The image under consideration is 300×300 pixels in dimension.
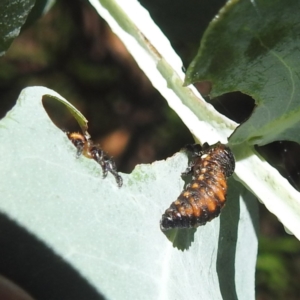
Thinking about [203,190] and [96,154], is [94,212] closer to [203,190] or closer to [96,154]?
[96,154]

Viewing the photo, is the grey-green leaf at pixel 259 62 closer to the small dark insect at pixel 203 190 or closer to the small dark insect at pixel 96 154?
the small dark insect at pixel 203 190

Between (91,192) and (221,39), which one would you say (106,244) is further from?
(221,39)

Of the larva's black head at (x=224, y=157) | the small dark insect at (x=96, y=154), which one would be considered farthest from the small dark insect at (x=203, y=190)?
the small dark insect at (x=96, y=154)

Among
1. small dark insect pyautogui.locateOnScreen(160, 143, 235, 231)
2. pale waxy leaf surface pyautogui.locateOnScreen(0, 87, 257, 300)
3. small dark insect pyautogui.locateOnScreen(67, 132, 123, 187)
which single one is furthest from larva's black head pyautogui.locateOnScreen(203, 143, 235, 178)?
small dark insect pyautogui.locateOnScreen(67, 132, 123, 187)

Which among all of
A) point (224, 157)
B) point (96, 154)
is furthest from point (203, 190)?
point (96, 154)

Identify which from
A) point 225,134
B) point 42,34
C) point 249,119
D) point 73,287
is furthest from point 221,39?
point 42,34

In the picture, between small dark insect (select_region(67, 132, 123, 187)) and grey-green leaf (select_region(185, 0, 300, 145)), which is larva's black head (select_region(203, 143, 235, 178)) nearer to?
grey-green leaf (select_region(185, 0, 300, 145))
